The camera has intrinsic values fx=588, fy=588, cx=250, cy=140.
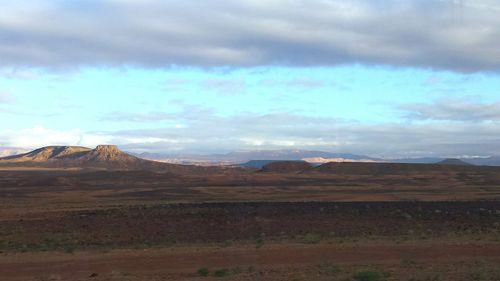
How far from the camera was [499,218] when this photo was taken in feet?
111

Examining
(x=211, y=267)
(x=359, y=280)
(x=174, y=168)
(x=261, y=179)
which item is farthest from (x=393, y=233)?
(x=174, y=168)

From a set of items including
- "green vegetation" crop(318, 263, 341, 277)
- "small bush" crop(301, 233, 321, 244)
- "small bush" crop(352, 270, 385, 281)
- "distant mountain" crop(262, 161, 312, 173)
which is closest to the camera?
"small bush" crop(352, 270, 385, 281)

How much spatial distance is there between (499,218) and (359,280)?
2389 centimetres

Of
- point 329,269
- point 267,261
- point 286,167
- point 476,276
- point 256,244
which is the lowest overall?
point 256,244

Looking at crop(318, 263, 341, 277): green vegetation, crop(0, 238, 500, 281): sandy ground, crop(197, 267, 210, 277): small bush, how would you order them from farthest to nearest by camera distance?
crop(197, 267, 210, 277): small bush < crop(0, 238, 500, 281): sandy ground < crop(318, 263, 341, 277): green vegetation

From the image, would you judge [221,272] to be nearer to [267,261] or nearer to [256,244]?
[267,261]

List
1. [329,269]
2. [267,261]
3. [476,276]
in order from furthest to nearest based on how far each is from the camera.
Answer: [267,261], [329,269], [476,276]

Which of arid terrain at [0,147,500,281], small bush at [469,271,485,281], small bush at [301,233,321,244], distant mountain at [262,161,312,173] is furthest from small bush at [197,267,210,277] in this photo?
distant mountain at [262,161,312,173]

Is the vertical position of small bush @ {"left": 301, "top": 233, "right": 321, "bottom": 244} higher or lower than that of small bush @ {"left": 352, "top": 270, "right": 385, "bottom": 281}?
lower

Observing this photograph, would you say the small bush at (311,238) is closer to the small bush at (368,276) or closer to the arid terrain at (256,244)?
the arid terrain at (256,244)

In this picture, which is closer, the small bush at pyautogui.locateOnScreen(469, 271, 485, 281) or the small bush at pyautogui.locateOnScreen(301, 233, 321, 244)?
the small bush at pyautogui.locateOnScreen(469, 271, 485, 281)

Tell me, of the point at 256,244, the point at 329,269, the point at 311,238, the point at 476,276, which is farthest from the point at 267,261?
the point at 311,238

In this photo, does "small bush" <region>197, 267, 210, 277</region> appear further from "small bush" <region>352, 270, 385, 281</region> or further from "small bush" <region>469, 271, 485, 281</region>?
"small bush" <region>469, 271, 485, 281</region>

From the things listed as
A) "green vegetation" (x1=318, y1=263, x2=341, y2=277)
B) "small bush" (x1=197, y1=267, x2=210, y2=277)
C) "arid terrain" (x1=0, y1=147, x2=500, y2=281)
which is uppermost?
"green vegetation" (x1=318, y1=263, x2=341, y2=277)
